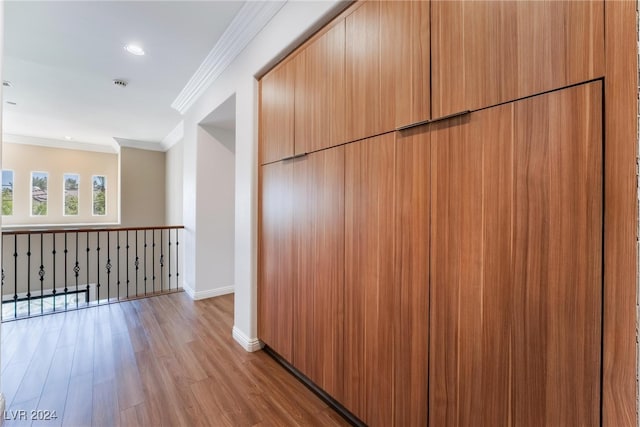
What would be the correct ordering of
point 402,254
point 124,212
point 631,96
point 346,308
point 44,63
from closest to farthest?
point 631,96 < point 402,254 < point 346,308 < point 44,63 < point 124,212

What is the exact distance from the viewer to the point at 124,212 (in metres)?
6.39

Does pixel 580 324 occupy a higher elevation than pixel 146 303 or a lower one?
higher

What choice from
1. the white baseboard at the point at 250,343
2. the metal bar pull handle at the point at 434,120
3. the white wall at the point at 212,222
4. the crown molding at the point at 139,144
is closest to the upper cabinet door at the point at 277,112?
the metal bar pull handle at the point at 434,120

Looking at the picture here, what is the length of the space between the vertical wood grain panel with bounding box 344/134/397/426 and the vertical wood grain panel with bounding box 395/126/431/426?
4 centimetres

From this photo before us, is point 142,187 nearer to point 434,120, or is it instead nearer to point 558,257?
point 434,120

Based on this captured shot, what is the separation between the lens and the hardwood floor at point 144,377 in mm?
1605

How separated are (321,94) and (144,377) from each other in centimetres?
240

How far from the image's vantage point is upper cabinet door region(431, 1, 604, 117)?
79 centimetres

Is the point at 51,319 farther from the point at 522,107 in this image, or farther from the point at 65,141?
the point at 65,141

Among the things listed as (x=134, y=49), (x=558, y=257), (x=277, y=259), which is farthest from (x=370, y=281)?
(x=134, y=49)

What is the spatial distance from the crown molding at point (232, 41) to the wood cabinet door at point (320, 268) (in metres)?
1.25

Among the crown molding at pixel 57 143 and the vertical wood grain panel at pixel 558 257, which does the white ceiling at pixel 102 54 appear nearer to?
the crown molding at pixel 57 143

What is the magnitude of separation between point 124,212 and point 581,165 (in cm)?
786

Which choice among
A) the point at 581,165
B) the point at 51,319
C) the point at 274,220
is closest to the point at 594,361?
the point at 581,165
